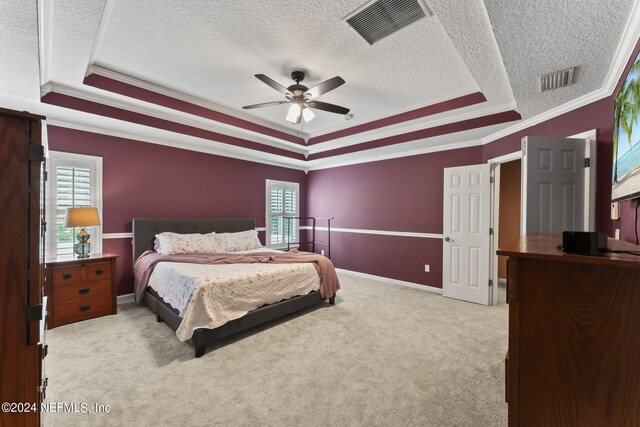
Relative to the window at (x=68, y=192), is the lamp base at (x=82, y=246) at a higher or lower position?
lower

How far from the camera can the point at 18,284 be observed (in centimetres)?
99

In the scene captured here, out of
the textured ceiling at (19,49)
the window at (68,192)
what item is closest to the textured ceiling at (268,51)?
the textured ceiling at (19,49)

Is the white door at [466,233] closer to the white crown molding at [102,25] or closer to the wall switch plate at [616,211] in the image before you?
the wall switch plate at [616,211]

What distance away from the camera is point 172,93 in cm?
326

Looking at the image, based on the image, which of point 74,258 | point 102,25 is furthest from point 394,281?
point 102,25

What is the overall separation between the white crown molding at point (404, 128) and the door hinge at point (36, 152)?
3.74 meters

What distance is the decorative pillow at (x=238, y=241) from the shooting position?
178 inches

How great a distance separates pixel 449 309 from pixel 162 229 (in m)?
4.39

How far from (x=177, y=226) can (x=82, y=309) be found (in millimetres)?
1568

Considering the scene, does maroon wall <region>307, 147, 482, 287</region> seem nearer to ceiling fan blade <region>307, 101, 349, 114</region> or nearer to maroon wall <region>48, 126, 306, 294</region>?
maroon wall <region>48, 126, 306, 294</region>

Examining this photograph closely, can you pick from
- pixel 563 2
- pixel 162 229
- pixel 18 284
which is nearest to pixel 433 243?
pixel 563 2

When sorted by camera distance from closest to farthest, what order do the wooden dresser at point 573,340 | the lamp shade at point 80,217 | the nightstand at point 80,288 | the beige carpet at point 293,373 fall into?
the wooden dresser at point 573,340, the beige carpet at point 293,373, the nightstand at point 80,288, the lamp shade at point 80,217

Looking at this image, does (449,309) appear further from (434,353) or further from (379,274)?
(379,274)

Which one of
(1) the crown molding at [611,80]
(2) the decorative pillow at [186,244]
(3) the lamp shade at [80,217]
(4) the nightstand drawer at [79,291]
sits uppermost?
(1) the crown molding at [611,80]
